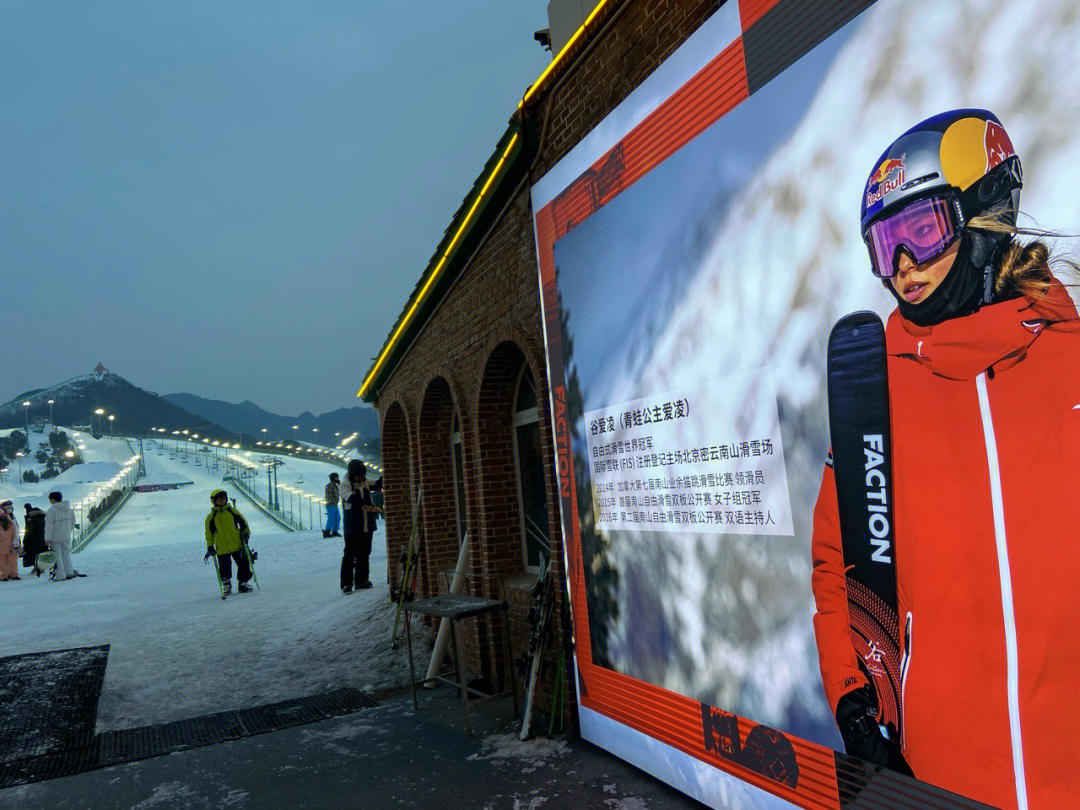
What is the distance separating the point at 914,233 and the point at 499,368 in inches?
179

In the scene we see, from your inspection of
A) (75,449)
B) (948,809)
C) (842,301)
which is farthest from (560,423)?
(75,449)

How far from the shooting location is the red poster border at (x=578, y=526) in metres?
3.45

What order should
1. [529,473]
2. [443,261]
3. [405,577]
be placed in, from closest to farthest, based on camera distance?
[529,473]
[443,261]
[405,577]

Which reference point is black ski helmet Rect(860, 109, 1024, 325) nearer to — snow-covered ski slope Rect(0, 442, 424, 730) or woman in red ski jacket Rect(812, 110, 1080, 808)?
woman in red ski jacket Rect(812, 110, 1080, 808)

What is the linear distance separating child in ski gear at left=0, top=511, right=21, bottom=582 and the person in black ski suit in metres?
9.93

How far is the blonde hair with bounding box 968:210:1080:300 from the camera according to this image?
2209mm

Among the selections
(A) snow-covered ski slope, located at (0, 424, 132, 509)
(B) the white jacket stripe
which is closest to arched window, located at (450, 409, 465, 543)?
(B) the white jacket stripe

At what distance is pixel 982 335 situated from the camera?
95.7 inches

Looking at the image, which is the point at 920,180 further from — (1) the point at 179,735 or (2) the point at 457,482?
(2) the point at 457,482

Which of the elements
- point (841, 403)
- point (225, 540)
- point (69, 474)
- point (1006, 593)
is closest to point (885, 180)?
point (841, 403)

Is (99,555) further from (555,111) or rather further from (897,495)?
(897,495)

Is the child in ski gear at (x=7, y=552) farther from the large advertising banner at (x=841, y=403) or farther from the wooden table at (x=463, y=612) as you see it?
the large advertising banner at (x=841, y=403)

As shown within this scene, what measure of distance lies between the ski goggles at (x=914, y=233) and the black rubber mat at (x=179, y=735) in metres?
5.86

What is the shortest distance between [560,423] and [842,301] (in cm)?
261
